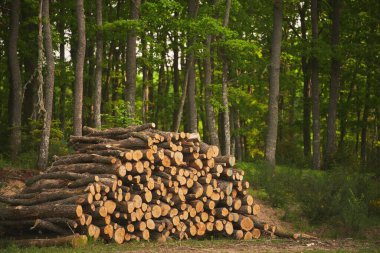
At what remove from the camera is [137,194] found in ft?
45.8

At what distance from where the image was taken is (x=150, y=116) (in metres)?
41.0

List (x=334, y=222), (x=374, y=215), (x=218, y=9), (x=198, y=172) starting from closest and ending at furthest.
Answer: (x=198, y=172) → (x=334, y=222) → (x=374, y=215) → (x=218, y=9)

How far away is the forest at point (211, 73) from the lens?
20953 mm

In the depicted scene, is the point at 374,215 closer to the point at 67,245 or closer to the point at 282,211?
the point at 282,211

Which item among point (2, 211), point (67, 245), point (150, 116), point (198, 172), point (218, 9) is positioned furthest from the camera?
point (150, 116)

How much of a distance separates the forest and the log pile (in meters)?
4.03

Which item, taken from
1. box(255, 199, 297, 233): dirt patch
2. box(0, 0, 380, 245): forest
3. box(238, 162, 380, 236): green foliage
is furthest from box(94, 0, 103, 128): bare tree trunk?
box(255, 199, 297, 233): dirt patch

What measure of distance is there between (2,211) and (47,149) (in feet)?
23.5

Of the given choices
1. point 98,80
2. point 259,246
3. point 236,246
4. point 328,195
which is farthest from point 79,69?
point 259,246

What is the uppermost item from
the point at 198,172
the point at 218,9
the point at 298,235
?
the point at 218,9

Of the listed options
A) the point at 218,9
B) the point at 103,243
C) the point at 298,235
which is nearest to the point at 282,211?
the point at 298,235

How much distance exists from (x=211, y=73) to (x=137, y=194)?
17370 mm

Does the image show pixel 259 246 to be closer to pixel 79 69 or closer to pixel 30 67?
pixel 79 69

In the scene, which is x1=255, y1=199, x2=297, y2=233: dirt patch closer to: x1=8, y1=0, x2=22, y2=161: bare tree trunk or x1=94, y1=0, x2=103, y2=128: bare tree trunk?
x1=94, y1=0, x2=103, y2=128: bare tree trunk
